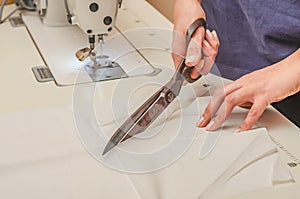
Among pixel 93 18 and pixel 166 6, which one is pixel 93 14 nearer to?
pixel 93 18

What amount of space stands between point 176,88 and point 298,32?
33 centimetres

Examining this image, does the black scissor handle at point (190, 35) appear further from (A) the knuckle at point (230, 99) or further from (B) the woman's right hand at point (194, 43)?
(A) the knuckle at point (230, 99)

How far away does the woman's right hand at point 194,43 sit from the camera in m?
1.03

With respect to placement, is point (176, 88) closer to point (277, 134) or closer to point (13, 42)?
point (277, 134)

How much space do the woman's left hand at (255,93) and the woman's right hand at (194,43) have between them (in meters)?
0.10

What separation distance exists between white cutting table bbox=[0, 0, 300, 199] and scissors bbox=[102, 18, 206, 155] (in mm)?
67

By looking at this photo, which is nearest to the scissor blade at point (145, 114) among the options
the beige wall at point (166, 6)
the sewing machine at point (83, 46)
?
the sewing machine at point (83, 46)

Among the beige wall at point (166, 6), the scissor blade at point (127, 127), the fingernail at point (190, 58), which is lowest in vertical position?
the beige wall at point (166, 6)

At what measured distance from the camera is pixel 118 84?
3.67ft

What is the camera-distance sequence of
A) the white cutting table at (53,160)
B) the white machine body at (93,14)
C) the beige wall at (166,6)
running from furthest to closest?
the beige wall at (166,6) → the white machine body at (93,14) → the white cutting table at (53,160)

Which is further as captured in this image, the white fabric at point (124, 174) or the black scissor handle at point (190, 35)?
the black scissor handle at point (190, 35)

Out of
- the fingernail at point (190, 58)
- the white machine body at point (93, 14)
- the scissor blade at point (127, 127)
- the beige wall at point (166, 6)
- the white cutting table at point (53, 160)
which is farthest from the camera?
the beige wall at point (166, 6)

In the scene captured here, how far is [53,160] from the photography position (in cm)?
83

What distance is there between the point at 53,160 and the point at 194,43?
0.39 meters
